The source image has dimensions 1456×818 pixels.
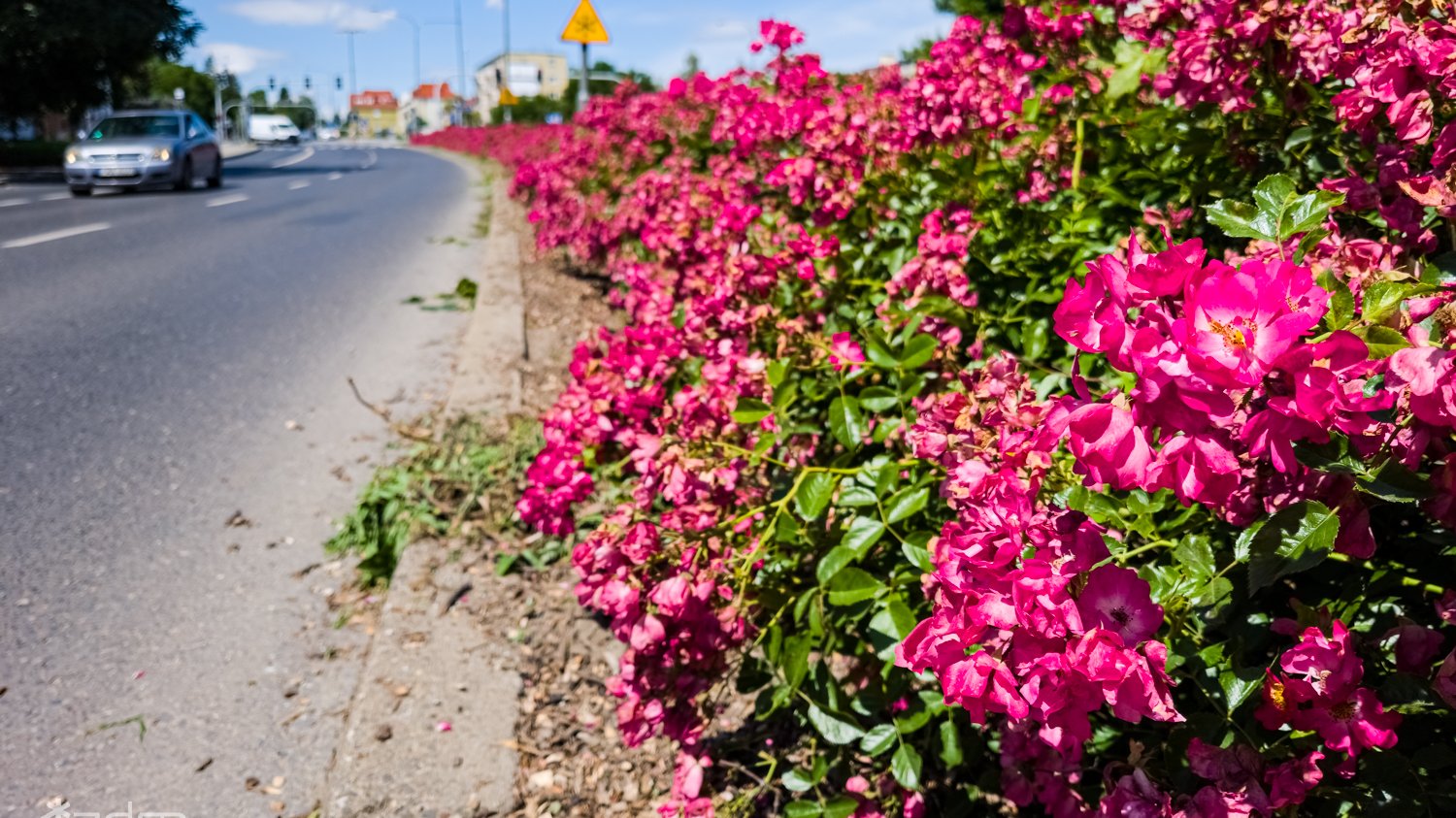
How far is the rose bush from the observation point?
901mm

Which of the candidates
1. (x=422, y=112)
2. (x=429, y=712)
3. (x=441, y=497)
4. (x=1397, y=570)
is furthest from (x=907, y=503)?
(x=422, y=112)

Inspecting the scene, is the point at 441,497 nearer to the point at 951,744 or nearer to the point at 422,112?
the point at 951,744

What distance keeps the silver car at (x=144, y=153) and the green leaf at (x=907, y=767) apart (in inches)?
751

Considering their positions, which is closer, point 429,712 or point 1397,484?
point 1397,484

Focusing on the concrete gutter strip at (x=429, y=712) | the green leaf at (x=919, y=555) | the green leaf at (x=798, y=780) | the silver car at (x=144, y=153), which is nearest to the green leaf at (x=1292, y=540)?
the green leaf at (x=919, y=555)

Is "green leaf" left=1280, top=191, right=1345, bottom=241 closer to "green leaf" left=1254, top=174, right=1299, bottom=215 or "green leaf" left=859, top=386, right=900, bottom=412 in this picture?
"green leaf" left=1254, top=174, right=1299, bottom=215

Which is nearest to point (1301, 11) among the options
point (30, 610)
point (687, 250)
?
point (687, 250)

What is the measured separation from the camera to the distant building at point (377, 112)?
5600 inches

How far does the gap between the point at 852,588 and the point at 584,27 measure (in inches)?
322

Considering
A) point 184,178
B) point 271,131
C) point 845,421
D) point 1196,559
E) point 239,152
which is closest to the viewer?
point 1196,559

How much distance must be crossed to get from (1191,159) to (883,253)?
787 mm

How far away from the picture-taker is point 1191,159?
2.03m

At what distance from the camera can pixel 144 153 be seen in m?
17.3

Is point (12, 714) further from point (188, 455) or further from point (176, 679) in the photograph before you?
point (188, 455)
